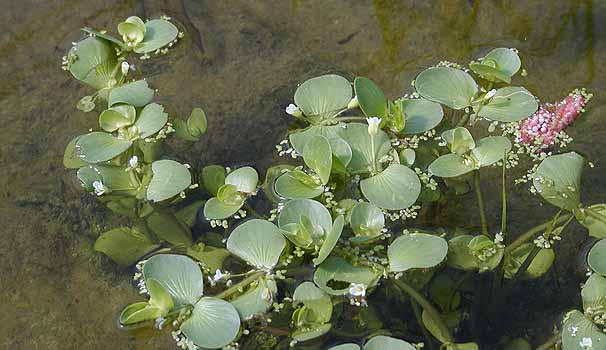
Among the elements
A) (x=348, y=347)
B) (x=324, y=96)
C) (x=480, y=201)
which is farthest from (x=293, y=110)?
(x=348, y=347)

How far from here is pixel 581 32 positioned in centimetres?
243

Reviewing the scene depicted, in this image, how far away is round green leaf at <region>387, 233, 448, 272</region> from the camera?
1.69 meters

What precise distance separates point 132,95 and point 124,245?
1.41 ft

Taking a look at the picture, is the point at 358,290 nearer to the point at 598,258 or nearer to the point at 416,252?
the point at 416,252

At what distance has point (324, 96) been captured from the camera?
6.66 ft

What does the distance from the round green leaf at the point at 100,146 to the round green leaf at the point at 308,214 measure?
0.50 meters

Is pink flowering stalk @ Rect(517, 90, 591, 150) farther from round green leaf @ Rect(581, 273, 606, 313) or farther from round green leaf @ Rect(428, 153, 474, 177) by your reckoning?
round green leaf @ Rect(581, 273, 606, 313)

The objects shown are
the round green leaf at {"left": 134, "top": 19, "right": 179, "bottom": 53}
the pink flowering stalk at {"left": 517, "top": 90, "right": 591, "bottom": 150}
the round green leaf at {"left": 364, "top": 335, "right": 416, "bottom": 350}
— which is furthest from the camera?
the round green leaf at {"left": 134, "top": 19, "right": 179, "bottom": 53}

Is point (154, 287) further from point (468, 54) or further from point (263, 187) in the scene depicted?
point (468, 54)

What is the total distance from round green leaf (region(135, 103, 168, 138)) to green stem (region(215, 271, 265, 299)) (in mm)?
510

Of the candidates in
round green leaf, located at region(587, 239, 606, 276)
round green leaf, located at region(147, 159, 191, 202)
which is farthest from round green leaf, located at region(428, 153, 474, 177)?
round green leaf, located at region(147, 159, 191, 202)

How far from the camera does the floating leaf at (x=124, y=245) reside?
1917 millimetres

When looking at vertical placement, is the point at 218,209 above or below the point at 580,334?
above

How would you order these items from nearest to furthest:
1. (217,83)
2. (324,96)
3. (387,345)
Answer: (387,345)
(324,96)
(217,83)
